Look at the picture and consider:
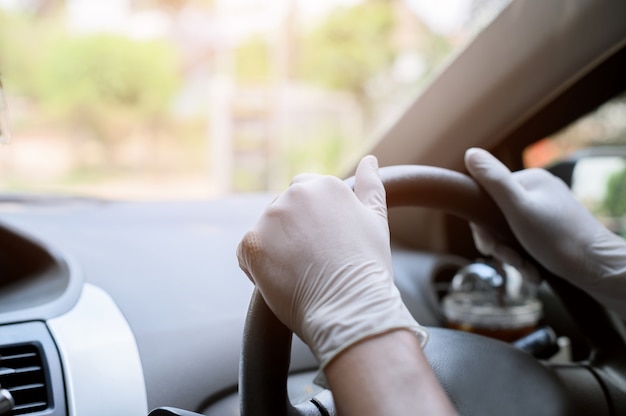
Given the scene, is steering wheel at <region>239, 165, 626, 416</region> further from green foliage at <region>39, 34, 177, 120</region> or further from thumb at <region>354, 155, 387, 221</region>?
green foliage at <region>39, 34, 177, 120</region>

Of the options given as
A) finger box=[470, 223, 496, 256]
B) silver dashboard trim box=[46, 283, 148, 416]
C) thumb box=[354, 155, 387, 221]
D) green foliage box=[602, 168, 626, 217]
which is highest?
thumb box=[354, 155, 387, 221]

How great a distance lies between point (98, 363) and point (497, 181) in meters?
0.68

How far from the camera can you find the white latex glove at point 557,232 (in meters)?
1.10

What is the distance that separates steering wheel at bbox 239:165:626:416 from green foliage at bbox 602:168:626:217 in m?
0.93

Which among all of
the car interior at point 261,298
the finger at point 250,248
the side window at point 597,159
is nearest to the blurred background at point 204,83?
the side window at point 597,159

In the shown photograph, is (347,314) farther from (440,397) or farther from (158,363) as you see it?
(158,363)

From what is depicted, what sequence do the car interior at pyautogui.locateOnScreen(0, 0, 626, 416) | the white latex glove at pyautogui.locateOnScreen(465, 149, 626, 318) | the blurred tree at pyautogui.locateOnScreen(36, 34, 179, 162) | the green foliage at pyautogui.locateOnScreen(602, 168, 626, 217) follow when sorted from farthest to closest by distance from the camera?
the blurred tree at pyautogui.locateOnScreen(36, 34, 179, 162) < the green foliage at pyautogui.locateOnScreen(602, 168, 626, 217) < the white latex glove at pyautogui.locateOnScreen(465, 149, 626, 318) < the car interior at pyautogui.locateOnScreen(0, 0, 626, 416)

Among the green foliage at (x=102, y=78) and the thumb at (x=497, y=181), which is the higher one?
the green foliage at (x=102, y=78)

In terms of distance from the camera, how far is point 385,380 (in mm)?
667

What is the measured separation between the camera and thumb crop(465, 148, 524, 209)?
1082 millimetres

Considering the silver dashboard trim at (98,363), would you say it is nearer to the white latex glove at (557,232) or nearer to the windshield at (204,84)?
the white latex glove at (557,232)

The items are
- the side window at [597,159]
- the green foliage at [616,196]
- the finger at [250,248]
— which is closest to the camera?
the finger at [250,248]

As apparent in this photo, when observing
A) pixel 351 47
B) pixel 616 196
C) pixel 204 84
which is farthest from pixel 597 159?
pixel 351 47

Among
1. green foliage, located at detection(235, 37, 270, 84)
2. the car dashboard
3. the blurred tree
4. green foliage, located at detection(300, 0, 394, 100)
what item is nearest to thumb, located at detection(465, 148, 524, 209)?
the car dashboard
